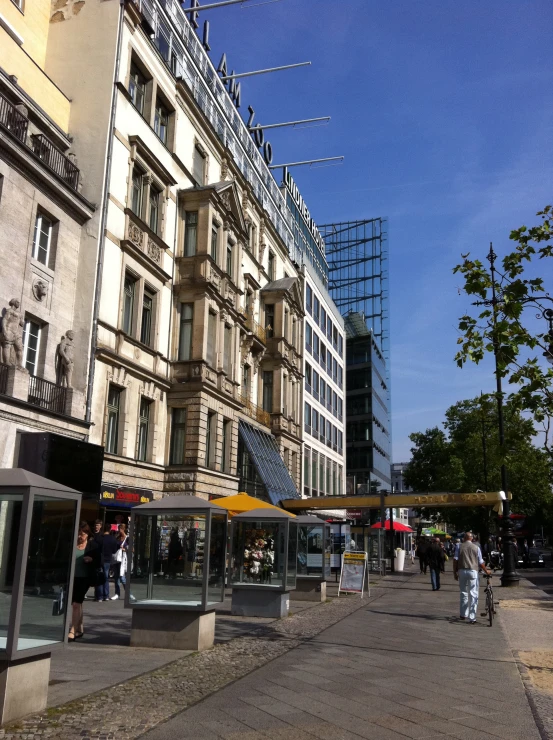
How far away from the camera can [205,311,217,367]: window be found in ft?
103

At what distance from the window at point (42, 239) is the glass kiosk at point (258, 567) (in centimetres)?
1088

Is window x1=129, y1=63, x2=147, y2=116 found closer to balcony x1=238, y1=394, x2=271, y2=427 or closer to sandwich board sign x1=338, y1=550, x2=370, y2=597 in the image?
balcony x1=238, y1=394, x2=271, y2=427

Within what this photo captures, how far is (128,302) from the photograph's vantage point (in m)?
26.9

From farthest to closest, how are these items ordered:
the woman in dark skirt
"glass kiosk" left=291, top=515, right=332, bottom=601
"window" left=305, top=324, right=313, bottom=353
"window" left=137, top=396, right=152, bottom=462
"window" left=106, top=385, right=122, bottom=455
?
"window" left=305, top=324, right=313, bottom=353 < "window" left=137, top=396, right=152, bottom=462 < "window" left=106, top=385, right=122, bottom=455 < "glass kiosk" left=291, top=515, right=332, bottom=601 < the woman in dark skirt

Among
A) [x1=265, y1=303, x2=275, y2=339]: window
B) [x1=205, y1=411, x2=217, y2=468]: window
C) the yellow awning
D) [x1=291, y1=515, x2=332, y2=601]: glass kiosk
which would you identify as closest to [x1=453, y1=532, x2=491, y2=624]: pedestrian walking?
[x1=291, y1=515, x2=332, y2=601]: glass kiosk

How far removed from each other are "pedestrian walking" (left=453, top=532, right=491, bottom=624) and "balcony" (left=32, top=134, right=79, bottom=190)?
1579 cm

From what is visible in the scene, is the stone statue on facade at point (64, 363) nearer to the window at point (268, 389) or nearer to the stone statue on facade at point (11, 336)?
the stone statue on facade at point (11, 336)

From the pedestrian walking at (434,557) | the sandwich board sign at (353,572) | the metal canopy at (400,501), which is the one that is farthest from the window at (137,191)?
the metal canopy at (400,501)

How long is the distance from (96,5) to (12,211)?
10.7 metres

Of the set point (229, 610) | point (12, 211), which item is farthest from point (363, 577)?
point (12, 211)

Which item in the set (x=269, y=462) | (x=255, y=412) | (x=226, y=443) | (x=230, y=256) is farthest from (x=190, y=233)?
(x=269, y=462)

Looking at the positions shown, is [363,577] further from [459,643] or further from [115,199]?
[115,199]

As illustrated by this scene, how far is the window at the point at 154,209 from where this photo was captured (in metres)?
29.0

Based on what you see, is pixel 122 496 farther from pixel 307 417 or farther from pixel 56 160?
pixel 307 417
